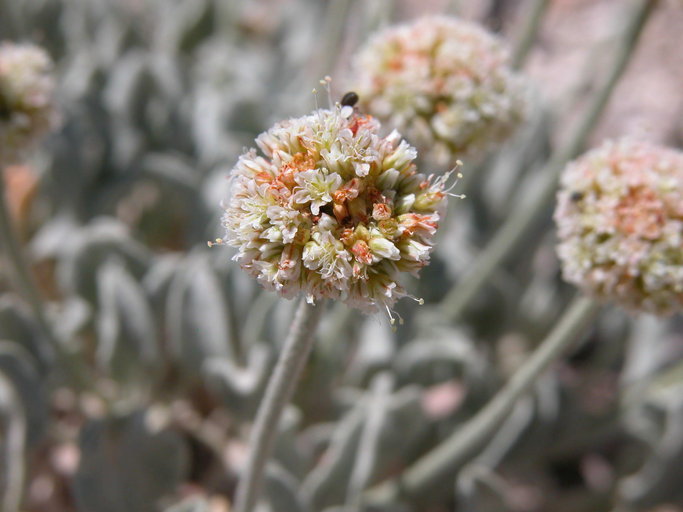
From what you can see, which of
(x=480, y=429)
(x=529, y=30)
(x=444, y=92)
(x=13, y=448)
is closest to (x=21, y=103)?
(x=13, y=448)

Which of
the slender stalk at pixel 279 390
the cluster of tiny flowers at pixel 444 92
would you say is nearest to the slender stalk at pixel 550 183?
the cluster of tiny flowers at pixel 444 92

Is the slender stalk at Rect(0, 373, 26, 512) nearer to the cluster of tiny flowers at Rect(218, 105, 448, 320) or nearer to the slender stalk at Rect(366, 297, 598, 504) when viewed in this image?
the slender stalk at Rect(366, 297, 598, 504)

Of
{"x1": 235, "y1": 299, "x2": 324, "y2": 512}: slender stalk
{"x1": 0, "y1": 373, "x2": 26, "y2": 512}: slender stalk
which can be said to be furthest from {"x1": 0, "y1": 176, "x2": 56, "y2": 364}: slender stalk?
{"x1": 235, "y1": 299, "x2": 324, "y2": 512}: slender stalk

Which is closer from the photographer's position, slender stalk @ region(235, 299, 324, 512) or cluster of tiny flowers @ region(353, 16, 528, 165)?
slender stalk @ region(235, 299, 324, 512)

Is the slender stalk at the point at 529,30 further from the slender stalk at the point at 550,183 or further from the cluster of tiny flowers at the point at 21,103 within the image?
the cluster of tiny flowers at the point at 21,103

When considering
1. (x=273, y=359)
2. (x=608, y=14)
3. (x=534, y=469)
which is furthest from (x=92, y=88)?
(x=608, y=14)

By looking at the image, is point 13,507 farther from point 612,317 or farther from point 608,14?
point 608,14
